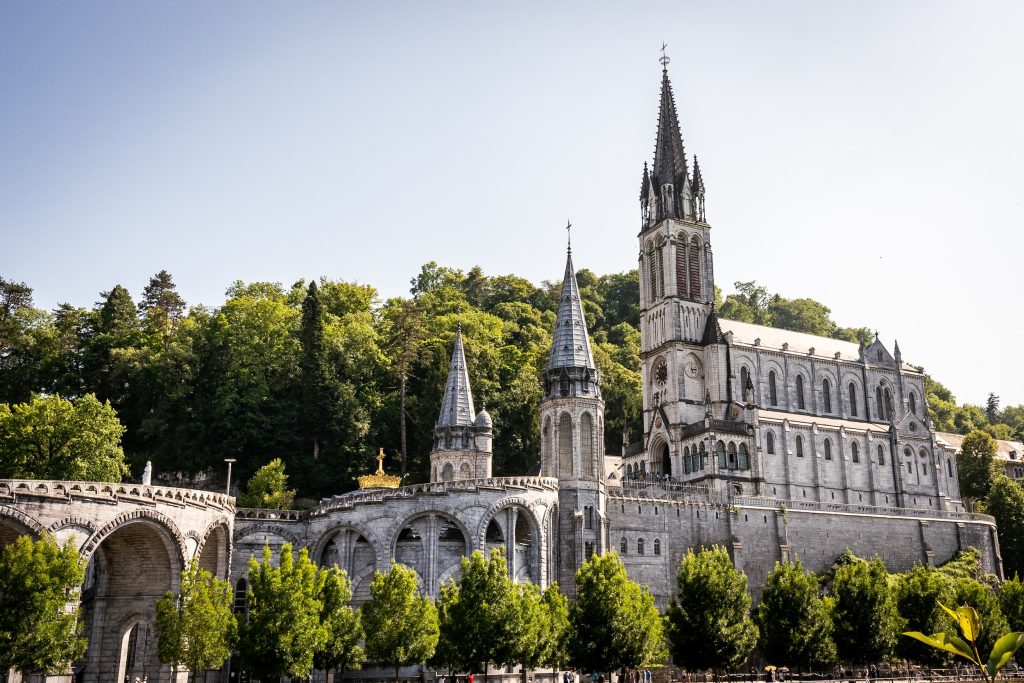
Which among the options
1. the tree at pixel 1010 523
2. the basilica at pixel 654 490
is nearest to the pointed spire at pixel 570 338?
the basilica at pixel 654 490

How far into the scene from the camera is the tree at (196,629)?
3966 centimetres

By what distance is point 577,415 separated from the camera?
5469 cm

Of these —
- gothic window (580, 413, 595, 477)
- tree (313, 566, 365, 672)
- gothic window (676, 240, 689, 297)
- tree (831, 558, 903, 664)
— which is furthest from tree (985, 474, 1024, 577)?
tree (313, 566, 365, 672)

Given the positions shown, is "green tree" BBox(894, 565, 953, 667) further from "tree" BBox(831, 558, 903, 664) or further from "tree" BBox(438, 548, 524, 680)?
"tree" BBox(438, 548, 524, 680)

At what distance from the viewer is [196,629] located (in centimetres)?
3966

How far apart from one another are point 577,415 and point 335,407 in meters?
21.9

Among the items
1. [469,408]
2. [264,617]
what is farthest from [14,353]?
[264,617]

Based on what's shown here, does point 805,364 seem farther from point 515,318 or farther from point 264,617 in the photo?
point 264,617

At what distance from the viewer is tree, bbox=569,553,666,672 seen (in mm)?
43188

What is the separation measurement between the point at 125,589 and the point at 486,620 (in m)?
16.1

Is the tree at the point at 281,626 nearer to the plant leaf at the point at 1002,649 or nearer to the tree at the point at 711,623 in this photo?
the tree at the point at 711,623

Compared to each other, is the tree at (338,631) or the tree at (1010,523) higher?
the tree at (1010,523)

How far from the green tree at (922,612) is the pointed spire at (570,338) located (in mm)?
19465

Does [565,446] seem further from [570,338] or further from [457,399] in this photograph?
[457,399]
